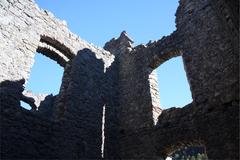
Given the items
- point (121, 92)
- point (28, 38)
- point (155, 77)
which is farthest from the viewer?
point (121, 92)

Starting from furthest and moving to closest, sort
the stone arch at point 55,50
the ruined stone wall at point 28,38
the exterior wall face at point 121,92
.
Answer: the stone arch at point 55,50 → the ruined stone wall at point 28,38 → the exterior wall face at point 121,92

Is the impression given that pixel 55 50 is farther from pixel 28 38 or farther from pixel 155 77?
pixel 155 77

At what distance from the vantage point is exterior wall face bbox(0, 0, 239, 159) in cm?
611

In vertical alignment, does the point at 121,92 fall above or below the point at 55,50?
below

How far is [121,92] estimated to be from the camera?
375 inches

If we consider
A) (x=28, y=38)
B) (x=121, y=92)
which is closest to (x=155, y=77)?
(x=121, y=92)

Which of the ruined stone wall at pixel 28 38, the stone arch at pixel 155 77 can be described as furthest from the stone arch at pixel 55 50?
the stone arch at pixel 155 77

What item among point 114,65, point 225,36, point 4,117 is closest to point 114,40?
point 114,65

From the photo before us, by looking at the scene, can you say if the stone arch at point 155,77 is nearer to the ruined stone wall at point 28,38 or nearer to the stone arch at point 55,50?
the ruined stone wall at point 28,38

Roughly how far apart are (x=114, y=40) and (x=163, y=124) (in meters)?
4.99

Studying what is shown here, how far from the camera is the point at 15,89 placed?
652 centimetres

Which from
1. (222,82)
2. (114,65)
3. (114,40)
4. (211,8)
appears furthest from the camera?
(114,40)

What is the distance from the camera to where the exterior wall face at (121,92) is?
241 inches

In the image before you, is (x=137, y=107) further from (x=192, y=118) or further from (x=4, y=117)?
(x=4, y=117)
